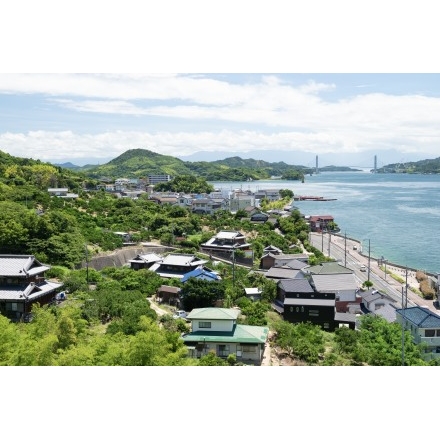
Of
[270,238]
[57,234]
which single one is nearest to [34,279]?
[57,234]

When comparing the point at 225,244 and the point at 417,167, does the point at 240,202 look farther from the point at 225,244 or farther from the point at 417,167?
the point at 417,167

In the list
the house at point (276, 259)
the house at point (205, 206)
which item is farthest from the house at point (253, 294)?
the house at point (205, 206)

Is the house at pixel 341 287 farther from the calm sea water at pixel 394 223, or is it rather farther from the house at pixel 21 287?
the calm sea water at pixel 394 223

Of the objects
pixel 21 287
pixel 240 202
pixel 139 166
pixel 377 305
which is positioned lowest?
pixel 377 305

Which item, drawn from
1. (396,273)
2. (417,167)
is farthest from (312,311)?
(417,167)

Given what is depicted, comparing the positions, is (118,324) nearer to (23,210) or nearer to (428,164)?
(23,210)

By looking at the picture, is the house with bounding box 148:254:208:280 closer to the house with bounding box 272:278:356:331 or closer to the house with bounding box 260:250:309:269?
the house with bounding box 260:250:309:269

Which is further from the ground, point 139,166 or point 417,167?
point 139,166
